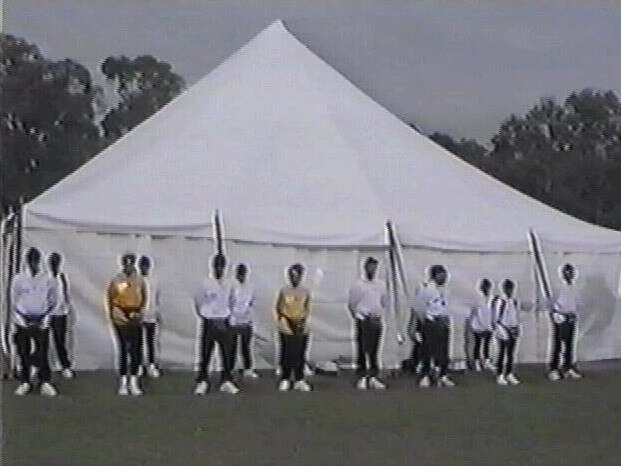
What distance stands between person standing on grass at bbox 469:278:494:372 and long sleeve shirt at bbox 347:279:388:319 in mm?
1914

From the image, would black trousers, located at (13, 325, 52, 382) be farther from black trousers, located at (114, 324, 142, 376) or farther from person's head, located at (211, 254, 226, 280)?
person's head, located at (211, 254, 226, 280)

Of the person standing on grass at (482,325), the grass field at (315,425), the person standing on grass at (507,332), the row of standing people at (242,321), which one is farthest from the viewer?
the person standing on grass at (482,325)

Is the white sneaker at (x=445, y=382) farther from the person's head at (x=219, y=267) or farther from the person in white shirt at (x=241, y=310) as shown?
the person's head at (x=219, y=267)

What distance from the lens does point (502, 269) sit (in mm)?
17500

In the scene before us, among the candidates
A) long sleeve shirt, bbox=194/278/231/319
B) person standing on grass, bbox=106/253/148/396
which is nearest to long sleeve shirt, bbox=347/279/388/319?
long sleeve shirt, bbox=194/278/231/319

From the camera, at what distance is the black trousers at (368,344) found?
1462 centimetres

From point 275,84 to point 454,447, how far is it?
31.9 ft

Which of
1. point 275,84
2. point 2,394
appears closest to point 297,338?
point 2,394

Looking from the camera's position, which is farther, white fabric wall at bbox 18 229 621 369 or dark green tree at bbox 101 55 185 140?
dark green tree at bbox 101 55 185 140

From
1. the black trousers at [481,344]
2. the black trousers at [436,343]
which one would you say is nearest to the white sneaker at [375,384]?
the black trousers at [436,343]

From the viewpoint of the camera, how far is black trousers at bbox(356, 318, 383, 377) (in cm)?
1462

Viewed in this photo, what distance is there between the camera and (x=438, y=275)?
15281 mm

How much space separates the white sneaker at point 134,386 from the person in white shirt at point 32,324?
0.71m

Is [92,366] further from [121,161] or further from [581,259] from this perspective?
[581,259]
